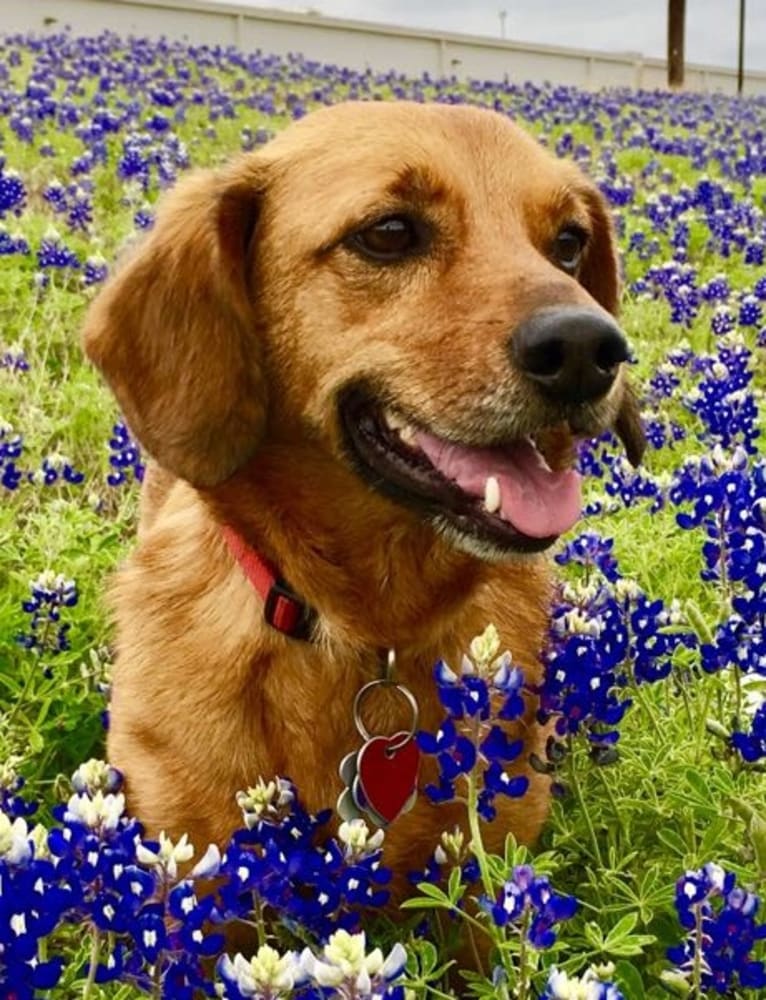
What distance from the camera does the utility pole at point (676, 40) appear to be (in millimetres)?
30594

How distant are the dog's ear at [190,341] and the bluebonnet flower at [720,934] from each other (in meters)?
1.23

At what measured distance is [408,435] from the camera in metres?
2.59

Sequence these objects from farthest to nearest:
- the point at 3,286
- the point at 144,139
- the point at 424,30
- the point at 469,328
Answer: the point at 424,30 → the point at 144,139 → the point at 3,286 → the point at 469,328

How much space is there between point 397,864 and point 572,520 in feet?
2.56

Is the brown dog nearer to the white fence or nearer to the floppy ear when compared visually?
the floppy ear

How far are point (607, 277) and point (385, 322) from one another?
1000mm

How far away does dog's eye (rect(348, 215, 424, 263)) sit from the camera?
268 centimetres

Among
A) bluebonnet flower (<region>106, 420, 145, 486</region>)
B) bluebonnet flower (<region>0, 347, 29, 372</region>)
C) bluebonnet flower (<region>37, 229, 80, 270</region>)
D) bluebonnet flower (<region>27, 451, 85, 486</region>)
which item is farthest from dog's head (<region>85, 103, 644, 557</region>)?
bluebonnet flower (<region>37, 229, 80, 270</region>)

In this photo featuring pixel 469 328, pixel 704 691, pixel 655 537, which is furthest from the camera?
pixel 655 537

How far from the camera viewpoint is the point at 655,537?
14.0ft

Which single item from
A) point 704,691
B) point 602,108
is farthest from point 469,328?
point 602,108

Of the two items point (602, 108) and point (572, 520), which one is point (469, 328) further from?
point (602, 108)

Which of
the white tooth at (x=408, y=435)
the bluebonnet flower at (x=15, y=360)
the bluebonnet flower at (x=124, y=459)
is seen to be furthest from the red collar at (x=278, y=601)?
the bluebonnet flower at (x=15, y=360)

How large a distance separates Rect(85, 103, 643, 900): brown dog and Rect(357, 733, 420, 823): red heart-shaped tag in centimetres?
10
